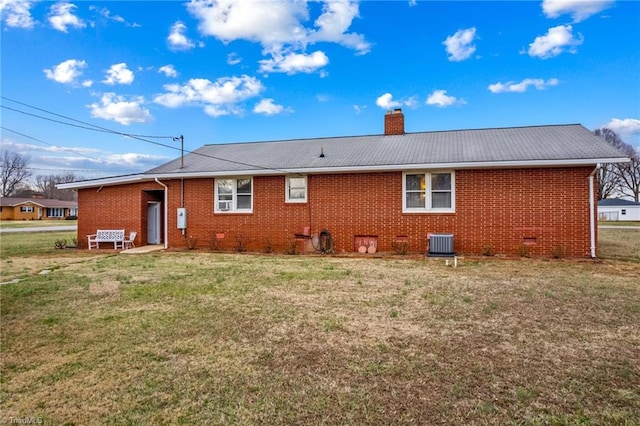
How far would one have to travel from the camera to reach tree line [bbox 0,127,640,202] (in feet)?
180

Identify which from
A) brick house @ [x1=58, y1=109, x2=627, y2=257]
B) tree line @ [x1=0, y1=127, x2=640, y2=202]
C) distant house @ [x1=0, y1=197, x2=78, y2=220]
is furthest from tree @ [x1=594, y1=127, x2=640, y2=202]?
distant house @ [x1=0, y1=197, x2=78, y2=220]

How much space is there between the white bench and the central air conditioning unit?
39.4 feet

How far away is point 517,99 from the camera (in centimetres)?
1886

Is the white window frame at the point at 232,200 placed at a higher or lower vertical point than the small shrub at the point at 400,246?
higher

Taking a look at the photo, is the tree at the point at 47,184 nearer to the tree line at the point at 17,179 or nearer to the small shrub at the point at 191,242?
the tree line at the point at 17,179

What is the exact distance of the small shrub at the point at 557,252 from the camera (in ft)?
35.0

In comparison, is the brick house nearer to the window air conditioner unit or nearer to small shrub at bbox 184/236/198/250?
the window air conditioner unit

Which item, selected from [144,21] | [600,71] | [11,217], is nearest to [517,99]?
[600,71]

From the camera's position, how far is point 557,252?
10.7 meters

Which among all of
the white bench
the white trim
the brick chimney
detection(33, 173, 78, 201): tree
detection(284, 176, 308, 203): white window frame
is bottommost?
the white bench

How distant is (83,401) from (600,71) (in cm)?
2065

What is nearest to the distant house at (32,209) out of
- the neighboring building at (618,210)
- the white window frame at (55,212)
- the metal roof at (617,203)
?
the white window frame at (55,212)

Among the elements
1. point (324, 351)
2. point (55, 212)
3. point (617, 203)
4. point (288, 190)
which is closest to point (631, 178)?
point (617, 203)

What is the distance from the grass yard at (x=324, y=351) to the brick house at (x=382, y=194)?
3.86 metres
